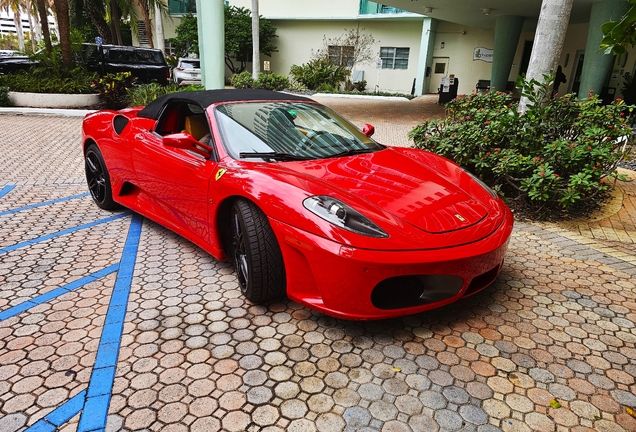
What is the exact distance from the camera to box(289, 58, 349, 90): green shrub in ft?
72.8

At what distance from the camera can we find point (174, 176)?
3338mm

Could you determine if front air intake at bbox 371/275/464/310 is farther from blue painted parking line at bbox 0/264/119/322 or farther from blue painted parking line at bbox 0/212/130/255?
blue painted parking line at bbox 0/212/130/255

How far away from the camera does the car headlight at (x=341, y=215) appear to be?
2.32 m

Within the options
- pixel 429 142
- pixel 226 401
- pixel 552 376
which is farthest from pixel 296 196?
pixel 429 142

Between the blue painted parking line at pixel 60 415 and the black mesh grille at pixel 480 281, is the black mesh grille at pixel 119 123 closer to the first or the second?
the blue painted parking line at pixel 60 415

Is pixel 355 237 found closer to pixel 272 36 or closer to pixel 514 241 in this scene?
pixel 514 241

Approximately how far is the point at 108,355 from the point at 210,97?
6.78 feet

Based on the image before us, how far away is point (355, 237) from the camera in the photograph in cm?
227

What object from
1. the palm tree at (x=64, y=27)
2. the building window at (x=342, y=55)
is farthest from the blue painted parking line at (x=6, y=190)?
the building window at (x=342, y=55)

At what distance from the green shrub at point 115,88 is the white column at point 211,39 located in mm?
3437

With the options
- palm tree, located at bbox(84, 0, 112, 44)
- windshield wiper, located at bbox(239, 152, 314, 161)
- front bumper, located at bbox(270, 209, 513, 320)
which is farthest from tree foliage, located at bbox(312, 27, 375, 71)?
front bumper, located at bbox(270, 209, 513, 320)

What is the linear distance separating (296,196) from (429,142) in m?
3.72

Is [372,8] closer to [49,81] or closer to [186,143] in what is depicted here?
[49,81]

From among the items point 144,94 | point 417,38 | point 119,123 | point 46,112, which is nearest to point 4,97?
point 46,112
